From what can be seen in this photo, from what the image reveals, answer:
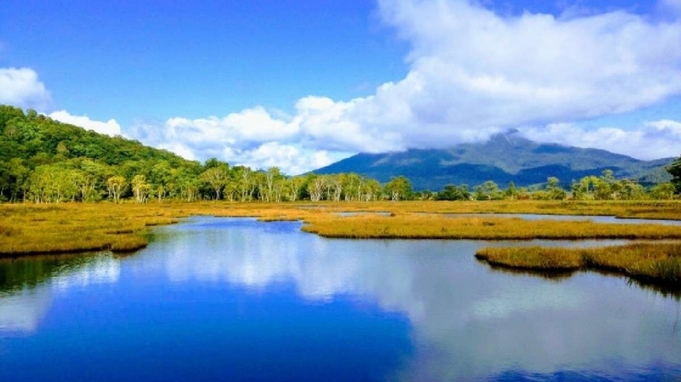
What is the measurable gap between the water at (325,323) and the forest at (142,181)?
11037 cm

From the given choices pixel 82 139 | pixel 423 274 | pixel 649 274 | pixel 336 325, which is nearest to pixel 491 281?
pixel 423 274

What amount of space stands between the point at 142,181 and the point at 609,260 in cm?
13568

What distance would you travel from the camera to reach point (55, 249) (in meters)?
33.3

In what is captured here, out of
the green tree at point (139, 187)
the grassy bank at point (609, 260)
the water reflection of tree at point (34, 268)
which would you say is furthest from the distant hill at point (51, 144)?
the grassy bank at point (609, 260)

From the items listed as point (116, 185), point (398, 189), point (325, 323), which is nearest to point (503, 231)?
point (325, 323)

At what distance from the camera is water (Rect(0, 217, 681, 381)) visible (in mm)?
13469

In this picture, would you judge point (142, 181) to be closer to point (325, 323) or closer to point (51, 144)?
point (51, 144)

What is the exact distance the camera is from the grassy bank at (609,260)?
2406 centimetres

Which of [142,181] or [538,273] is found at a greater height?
[142,181]

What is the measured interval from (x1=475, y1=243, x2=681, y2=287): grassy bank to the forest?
3952 inches

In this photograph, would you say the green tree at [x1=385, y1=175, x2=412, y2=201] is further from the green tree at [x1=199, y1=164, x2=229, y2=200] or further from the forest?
the green tree at [x1=199, y1=164, x2=229, y2=200]

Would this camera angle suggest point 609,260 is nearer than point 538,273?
No

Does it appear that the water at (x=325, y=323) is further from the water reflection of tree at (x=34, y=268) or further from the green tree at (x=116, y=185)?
the green tree at (x=116, y=185)

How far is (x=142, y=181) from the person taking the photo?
140125 millimetres
